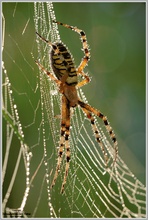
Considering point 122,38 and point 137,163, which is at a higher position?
point 122,38

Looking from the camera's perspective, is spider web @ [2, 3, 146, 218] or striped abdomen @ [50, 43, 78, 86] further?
spider web @ [2, 3, 146, 218]

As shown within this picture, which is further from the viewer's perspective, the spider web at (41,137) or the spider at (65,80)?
the spider web at (41,137)

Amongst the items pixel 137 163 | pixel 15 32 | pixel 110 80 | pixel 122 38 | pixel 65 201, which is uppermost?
pixel 122 38

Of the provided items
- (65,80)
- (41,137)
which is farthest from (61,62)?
(41,137)

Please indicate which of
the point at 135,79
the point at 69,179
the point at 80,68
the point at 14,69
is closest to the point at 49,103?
the point at 80,68

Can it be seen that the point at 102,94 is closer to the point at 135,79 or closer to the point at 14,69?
the point at 135,79

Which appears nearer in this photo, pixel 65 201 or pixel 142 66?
pixel 65 201

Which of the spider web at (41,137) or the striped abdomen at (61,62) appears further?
the spider web at (41,137)

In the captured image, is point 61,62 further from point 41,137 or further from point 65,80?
point 41,137
